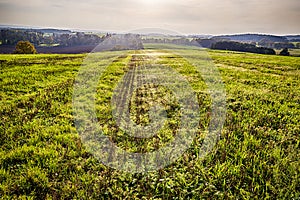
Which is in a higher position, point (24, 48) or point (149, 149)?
point (24, 48)

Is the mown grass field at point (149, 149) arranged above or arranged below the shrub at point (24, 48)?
below

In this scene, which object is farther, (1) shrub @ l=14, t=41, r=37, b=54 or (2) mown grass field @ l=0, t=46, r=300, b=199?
(1) shrub @ l=14, t=41, r=37, b=54

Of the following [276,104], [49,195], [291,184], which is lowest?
[49,195]

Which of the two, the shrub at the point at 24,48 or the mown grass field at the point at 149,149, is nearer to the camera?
the mown grass field at the point at 149,149

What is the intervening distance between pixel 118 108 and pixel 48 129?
3.16 meters

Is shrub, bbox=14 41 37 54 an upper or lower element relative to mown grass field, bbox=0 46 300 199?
upper

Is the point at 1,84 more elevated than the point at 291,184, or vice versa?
the point at 1,84

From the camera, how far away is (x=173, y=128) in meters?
7.78

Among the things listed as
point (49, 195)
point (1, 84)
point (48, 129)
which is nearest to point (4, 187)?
point (49, 195)

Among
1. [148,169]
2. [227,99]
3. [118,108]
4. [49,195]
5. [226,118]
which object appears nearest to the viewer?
[49,195]

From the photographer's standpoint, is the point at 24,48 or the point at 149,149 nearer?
the point at 149,149

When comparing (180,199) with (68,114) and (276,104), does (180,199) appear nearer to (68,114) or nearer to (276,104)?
(68,114)

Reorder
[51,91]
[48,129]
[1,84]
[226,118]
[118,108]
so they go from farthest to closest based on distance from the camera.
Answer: [1,84] → [51,91] → [118,108] → [226,118] → [48,129]

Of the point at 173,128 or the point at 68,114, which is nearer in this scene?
the point at 173,128
